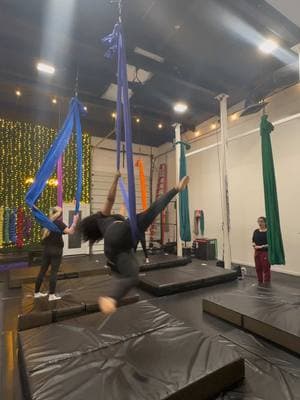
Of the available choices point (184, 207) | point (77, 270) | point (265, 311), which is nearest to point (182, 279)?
point (265, 311)

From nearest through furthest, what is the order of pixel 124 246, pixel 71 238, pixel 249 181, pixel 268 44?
pixel 124 246
pixel 268 44
pixel 249 181
pixel 71 238

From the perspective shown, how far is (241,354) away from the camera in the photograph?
2.45 meters

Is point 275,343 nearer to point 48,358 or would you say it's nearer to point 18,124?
point 48,358

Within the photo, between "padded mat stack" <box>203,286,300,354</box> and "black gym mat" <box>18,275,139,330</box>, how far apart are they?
1.30 m

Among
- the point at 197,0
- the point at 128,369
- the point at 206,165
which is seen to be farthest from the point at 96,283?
the point at 206,165

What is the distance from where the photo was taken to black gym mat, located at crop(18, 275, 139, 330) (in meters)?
3.06

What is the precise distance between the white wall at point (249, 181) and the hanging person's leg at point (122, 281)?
512cm

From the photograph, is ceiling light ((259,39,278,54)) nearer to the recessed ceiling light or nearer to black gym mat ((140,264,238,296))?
the recessed ceiling light

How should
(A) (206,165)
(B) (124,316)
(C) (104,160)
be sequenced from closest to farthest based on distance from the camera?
(B) (124,316) < (A) (206,165) < (C) (104,160)

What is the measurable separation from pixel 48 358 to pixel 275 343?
2210 mm

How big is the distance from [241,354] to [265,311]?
2.43ft

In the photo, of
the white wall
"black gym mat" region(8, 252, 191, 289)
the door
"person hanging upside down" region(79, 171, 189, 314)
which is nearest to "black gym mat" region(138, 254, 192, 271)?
"black gym mat" region(8, 252, 191, 289)

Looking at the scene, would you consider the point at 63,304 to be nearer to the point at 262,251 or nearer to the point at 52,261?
the point at 52,261

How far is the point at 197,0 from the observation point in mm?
3730
